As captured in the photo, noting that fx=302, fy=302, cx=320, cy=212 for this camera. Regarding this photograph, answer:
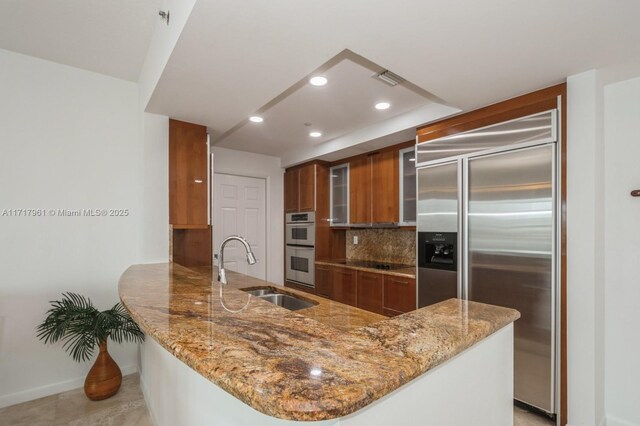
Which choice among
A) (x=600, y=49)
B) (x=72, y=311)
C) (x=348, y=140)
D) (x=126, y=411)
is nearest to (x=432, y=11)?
(x=600, y=49)

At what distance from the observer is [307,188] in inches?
178

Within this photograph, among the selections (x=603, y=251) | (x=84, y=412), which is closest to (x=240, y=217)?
(x=84, y=412)

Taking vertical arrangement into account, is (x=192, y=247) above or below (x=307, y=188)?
below

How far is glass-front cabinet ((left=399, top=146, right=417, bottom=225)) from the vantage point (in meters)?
3.42

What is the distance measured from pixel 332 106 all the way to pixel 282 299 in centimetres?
184

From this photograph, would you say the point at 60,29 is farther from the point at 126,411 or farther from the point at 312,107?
the point at 126,411

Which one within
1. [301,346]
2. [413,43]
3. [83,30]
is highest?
[83,30]

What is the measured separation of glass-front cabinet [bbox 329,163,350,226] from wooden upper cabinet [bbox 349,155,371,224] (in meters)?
0.10

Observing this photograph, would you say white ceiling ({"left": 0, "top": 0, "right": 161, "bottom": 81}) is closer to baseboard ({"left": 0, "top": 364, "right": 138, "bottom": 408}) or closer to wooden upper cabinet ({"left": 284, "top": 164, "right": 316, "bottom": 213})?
wooden upper cabinet ({"left": 284, "top": 164, "right": 316, "bottom": 213})

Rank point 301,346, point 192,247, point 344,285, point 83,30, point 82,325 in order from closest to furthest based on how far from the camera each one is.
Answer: point 301,346 → point 83,30 → point 82,325 → point 192,247 → point 344,285

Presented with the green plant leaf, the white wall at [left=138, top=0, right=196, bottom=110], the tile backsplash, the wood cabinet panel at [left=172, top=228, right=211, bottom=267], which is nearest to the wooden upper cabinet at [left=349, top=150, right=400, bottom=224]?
the tile backsplash

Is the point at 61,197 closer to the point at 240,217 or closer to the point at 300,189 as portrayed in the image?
the point at 240,217

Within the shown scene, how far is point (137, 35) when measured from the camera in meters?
2.12

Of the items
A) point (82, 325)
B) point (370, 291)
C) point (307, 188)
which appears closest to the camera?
point (82, 325)
